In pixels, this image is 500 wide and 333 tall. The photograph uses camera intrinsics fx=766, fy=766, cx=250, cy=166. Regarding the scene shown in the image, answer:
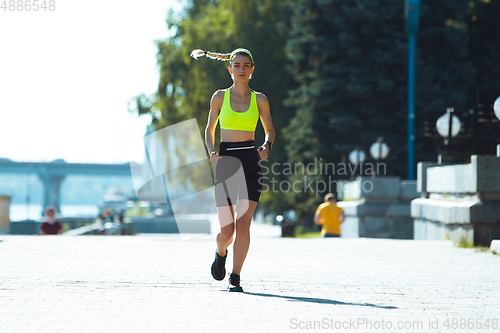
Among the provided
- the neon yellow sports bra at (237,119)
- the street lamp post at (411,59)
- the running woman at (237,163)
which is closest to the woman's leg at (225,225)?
the running woman at (237,163)

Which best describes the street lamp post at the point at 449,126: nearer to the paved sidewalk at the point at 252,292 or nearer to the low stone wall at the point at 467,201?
the low stone wall at the point at 467,201

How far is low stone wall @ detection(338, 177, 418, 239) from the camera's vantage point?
59.3 ft

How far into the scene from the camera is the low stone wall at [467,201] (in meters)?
10.4

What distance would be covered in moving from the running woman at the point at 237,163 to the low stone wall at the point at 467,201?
511 centimetres

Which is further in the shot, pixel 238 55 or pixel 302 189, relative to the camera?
pixel 302 189

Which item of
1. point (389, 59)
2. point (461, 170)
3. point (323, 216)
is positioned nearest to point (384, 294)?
point (461, 170)

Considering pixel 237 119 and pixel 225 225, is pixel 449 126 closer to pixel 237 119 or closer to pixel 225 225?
pixel 237 119

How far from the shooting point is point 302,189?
91.6 feet

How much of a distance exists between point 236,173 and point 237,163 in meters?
0.08

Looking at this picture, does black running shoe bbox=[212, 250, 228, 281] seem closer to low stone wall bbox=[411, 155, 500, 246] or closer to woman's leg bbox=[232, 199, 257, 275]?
woman's leg bbox=[232, 199, 257, 275]

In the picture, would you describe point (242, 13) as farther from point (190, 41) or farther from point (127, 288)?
point (127, 288)

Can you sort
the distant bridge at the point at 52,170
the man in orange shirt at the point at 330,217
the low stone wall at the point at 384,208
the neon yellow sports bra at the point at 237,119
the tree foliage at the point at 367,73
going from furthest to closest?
the distant bridge at the point at 52,170, the tree foliage at the point at 367,73, the low stone wall at the point at 384,208, the man in orange shirt at the point at 330,217, the neon yellow sports bra at the point at 237,119

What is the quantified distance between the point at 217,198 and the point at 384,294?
151cm

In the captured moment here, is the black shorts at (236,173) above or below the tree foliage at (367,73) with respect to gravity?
below
